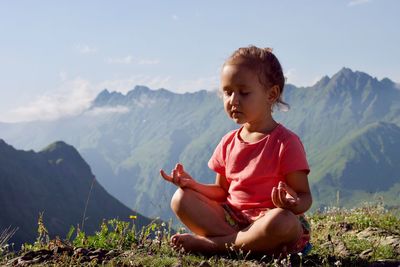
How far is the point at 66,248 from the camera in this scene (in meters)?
6.70

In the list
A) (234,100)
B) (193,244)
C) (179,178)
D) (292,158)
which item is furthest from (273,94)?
(193,244)

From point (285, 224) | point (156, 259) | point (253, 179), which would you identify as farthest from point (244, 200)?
point (156, 259)

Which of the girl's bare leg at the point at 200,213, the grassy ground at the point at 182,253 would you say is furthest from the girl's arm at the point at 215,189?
the grassy ground at the point at 182,253

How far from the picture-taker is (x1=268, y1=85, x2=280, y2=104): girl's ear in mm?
6750

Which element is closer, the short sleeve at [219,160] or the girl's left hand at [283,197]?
the girl's left hand at [283,197]

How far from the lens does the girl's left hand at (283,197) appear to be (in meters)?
5.85

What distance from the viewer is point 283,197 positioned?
5914mm

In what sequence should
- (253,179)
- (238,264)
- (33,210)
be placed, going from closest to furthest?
(238,264) < (253,179) < (33,210)

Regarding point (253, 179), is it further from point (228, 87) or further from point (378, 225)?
point (378, 225)

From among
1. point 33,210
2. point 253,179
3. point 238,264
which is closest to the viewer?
point 238,264

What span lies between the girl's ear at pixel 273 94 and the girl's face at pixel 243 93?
2.5 inches

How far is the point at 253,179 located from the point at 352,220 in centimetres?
397

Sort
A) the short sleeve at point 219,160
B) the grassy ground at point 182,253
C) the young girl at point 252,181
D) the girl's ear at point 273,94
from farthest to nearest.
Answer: the short sleeve at point 219,160
the girl's ear at point 273,94
the young girl at point 252,181
the grassy ground at point 182,253

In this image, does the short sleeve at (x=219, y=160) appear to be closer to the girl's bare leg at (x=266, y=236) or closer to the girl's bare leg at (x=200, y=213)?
the girl's bare leg at (x=200, y=213)
